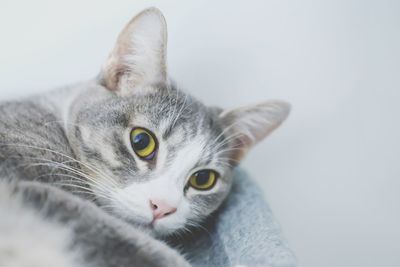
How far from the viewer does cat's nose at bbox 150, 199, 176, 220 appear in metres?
0.95

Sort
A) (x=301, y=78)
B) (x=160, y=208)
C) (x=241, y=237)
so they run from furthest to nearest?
1. (x=301, y=78)
2. (x=241, y=237)
3. (x=160, y=208)

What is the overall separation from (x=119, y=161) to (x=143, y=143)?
0.07 meters

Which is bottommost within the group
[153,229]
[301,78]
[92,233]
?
[153,229]

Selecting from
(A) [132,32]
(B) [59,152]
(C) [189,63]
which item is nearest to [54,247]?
(B) [59,152]

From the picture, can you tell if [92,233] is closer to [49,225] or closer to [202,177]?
[49,225]

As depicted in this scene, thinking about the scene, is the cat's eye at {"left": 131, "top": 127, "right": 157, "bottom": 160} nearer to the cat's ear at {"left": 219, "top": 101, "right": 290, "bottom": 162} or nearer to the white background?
the cat's ear at {"left": 219, "top": 101, "right": 290, "bottom": 162}

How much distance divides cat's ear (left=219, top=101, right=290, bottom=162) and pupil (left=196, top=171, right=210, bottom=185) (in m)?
0.16

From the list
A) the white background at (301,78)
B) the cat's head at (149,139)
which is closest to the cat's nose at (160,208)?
the cat's head at (149,139)

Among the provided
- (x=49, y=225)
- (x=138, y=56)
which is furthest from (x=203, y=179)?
(x=49, y=225)

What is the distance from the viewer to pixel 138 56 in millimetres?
1110

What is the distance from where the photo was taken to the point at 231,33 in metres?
1.47

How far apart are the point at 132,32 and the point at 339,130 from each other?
83cm

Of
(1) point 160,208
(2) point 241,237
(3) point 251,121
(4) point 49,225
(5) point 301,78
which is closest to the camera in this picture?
(4) point 49,225

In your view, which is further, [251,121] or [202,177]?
[251,121]
